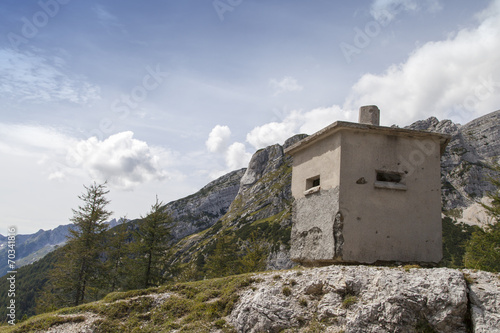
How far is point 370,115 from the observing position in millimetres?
11125

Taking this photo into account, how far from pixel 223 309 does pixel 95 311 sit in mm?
4241

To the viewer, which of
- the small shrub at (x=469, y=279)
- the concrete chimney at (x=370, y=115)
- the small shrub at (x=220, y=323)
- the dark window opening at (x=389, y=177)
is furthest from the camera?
the concrete chimney at (x=370, y=115)

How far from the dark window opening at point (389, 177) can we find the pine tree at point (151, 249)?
1469cm

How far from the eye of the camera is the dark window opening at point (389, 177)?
1033 centimetres

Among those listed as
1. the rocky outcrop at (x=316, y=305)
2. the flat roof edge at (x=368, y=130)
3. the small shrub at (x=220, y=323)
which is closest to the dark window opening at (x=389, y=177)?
the flat roof edge at (x=368, y=130)

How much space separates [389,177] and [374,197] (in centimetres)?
107

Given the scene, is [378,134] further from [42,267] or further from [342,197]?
[42,267]

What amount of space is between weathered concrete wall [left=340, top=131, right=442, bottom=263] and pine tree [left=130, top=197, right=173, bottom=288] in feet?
47.7

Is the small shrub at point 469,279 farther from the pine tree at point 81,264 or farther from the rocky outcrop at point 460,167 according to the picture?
the rocky outcrop at point 460,167

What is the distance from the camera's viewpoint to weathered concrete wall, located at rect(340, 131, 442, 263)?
→ 379 inches

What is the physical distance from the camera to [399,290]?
7.03 metres

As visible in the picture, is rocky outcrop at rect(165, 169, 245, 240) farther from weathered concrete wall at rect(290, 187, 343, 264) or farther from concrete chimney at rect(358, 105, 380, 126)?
concrete chimney at rect(358, 105, 380, 126)

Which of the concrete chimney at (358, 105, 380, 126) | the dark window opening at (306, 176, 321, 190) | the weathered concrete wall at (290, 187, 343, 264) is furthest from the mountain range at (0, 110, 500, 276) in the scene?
the weathered concrete wall at (290, 187, 343, 264)

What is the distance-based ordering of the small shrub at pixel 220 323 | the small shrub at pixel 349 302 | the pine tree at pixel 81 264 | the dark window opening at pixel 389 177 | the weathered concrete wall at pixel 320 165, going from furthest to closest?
the pine tree at pixel 81 264 < the dark window opening at pixel 389 177 < the weathered concrete wall at pixel 320 165 < the small shrub at pixel 220 323 < the small shrub at pixel 349 302
